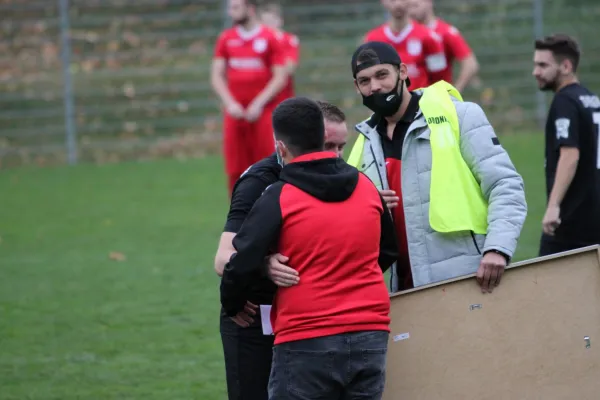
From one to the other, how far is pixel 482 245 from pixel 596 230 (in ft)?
7.04

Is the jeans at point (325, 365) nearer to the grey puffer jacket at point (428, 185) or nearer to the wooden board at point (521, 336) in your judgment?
the wooden board at point (521, 336)

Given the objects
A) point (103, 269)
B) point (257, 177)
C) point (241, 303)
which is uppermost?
point (257, 177)

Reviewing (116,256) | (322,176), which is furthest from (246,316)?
(116,256)

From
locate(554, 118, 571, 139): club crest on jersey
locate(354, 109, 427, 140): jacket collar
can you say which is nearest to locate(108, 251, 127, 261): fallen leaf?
locate(554, 118, 571, 139): club crest on jersey

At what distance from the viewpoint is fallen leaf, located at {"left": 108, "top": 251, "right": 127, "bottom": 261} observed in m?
11.3

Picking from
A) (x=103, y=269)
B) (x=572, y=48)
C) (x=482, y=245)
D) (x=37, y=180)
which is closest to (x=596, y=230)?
(x=572, y=48)

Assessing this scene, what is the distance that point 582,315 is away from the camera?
467 centimetres

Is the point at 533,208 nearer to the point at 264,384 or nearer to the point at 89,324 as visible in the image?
the point at 89,324

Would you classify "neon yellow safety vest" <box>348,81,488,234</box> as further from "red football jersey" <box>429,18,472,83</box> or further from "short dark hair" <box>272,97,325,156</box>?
"red football jersey" <box>429,18,472,83</box>

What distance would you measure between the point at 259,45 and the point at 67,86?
916cm

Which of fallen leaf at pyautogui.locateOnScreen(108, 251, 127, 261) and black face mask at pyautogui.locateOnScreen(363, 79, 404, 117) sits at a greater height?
black face mask at pyautogui.locateOnScreen(363, 79, 404, 117)

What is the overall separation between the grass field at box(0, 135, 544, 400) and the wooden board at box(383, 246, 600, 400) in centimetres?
236

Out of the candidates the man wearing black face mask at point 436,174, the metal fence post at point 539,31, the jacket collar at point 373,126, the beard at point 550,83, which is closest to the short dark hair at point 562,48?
the beard at point 550,83

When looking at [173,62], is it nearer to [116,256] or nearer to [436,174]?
[116,256]
